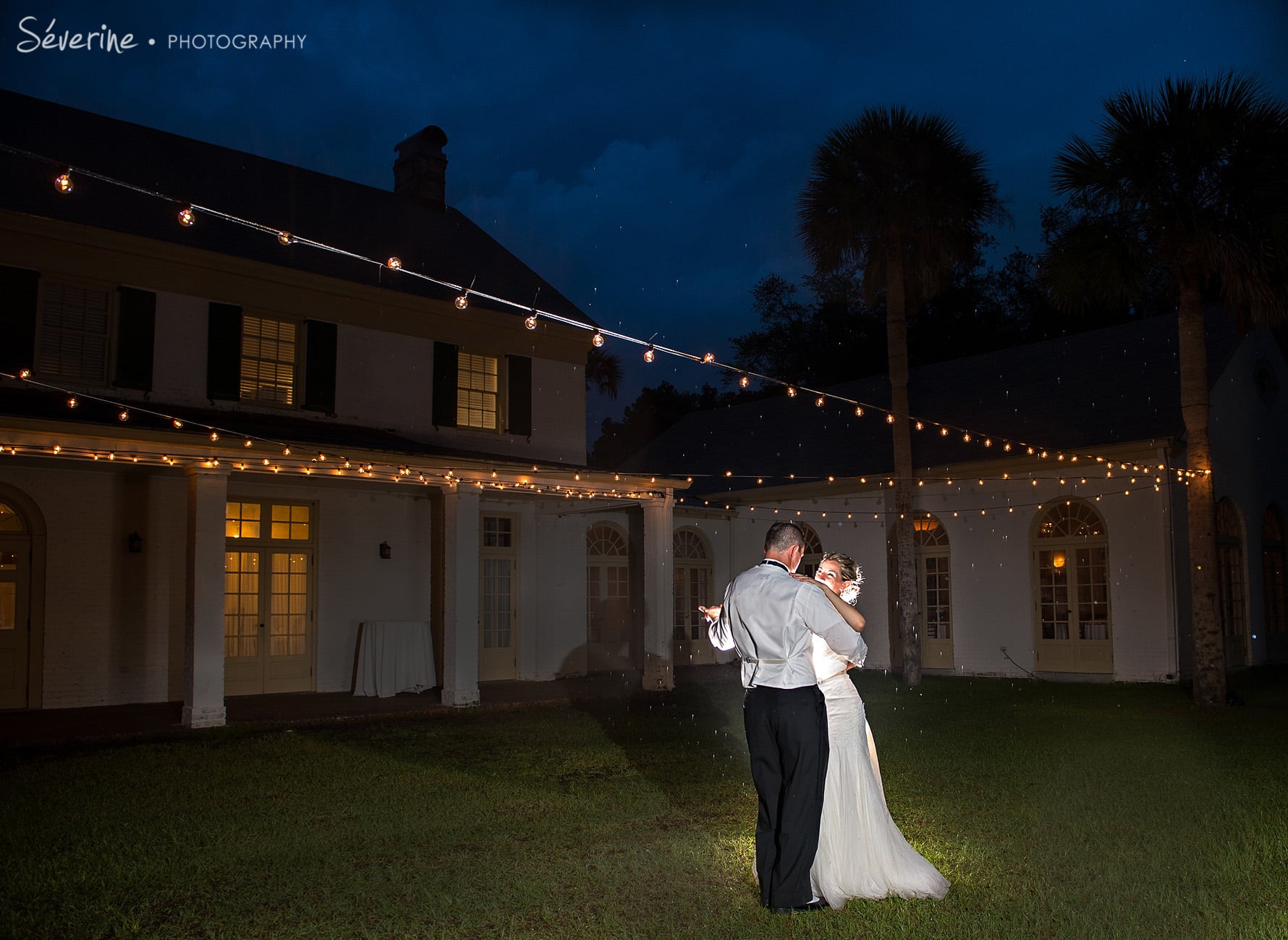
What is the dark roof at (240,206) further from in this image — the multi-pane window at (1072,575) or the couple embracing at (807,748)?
the couple embracing at (807,748)

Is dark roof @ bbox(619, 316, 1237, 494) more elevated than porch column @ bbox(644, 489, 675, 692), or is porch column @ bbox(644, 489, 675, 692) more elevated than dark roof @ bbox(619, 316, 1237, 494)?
dark roof @ bbox(619, 316, 1237, 494)

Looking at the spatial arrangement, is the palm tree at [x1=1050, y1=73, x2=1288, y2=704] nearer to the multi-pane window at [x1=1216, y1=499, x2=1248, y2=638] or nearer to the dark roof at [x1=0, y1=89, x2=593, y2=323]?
the multi-pane window at [x1=1216, y1=499, x2=1248, y2=638]

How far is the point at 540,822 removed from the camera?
6.64 meters

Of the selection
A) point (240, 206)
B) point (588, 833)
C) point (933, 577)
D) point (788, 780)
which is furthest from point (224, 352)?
point (933, 577)

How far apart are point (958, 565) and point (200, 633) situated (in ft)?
38.0

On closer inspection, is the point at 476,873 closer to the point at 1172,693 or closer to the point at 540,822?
the point at 540,822

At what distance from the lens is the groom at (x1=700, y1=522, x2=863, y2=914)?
15.4ft

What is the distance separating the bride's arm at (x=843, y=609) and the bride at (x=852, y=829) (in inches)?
2.9

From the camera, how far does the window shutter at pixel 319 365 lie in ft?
43.9

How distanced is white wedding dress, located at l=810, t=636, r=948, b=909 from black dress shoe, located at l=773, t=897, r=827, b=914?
5 cm

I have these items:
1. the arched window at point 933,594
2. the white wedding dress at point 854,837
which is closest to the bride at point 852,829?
the white wedding dress at point 854,837

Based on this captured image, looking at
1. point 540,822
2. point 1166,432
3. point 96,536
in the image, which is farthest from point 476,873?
point 1166,432

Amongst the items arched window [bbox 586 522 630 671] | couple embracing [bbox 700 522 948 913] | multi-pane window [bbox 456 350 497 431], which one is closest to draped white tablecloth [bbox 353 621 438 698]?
multi-pane window [bbox 456 350 497 431]

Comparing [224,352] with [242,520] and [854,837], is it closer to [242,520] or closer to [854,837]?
[242,520]
